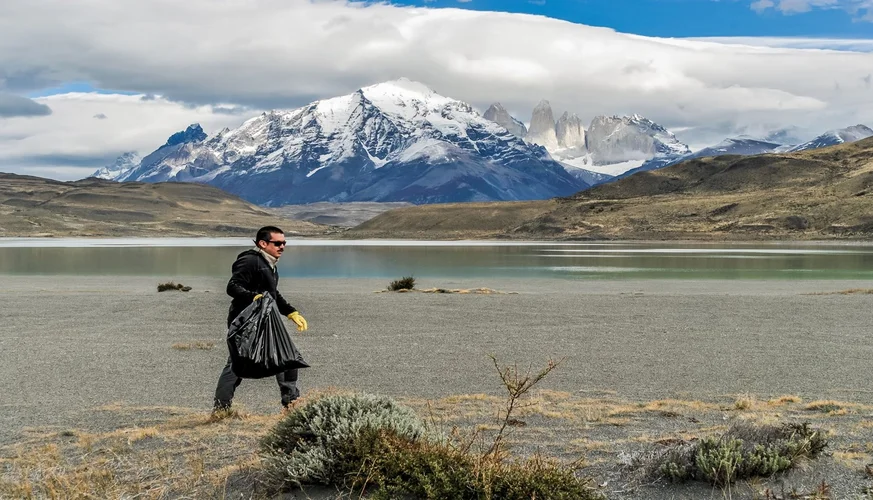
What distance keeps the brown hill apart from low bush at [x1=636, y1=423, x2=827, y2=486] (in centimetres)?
10737

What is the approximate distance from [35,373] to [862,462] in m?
12.9

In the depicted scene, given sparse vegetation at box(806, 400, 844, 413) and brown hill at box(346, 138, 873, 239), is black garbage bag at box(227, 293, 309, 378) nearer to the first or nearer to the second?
sparse vegetation at box(806, 400, 844, 413)

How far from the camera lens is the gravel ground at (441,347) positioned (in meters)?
12.1

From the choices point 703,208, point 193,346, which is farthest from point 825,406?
point 703,208

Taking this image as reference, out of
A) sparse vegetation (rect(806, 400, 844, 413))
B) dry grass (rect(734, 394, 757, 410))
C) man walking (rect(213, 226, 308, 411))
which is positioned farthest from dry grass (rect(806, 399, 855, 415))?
man walking (rect(213, 226, 308, 411))

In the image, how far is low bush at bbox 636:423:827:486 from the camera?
20.1 feet

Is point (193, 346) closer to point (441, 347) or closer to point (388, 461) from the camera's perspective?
point (441, 347)

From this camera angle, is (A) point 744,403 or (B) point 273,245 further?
(A) point 744,403

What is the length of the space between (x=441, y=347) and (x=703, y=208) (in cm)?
12374

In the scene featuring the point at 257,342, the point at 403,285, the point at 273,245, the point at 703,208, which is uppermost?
the point at 703,208

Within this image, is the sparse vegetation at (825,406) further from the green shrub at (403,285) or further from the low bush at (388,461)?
the green shrub at (403,285)

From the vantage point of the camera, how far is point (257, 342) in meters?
8.46

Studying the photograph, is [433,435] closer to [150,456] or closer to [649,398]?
[150,456]

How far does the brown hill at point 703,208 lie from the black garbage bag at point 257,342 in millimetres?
108066
